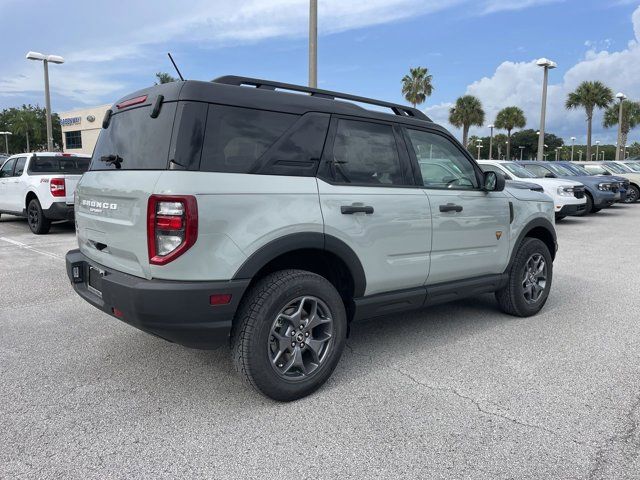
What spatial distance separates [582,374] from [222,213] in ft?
9.09

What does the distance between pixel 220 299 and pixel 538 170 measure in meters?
13.5

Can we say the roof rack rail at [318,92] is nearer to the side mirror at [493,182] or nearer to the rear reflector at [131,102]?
the rear reflector at [131,102]

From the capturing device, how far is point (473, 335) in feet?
15.0

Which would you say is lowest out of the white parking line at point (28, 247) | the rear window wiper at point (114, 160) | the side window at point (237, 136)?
the white parking line at point (28, 247)

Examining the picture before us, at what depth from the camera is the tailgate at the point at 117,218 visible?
2.97m

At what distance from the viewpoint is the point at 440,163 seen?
436 cm

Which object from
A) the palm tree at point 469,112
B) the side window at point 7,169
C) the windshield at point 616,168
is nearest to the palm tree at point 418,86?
the palm tree at point 469,112

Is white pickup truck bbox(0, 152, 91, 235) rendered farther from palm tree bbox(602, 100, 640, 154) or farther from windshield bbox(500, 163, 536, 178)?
palm tree bbox(602, 100, 640, 154)

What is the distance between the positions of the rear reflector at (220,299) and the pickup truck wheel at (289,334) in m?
0.18

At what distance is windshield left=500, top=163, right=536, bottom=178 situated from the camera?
13.2 meters

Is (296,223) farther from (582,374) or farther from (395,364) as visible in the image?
(582,374)

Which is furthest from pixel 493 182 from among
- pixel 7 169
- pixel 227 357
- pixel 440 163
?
pixel 7 169

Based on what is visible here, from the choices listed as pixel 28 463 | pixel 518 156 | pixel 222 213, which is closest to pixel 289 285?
pixel 222 213

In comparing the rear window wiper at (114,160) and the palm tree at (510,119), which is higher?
the palm tree at (510,119)
